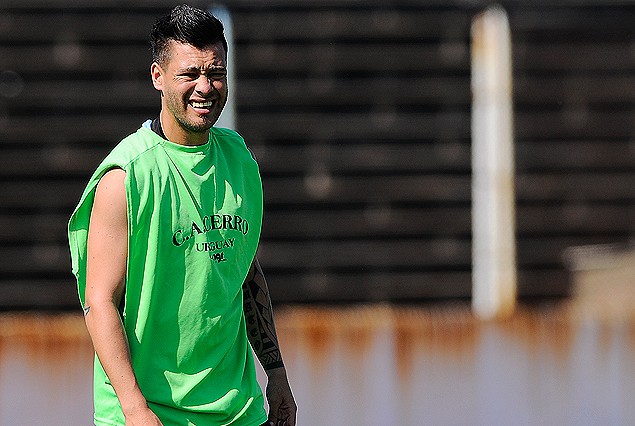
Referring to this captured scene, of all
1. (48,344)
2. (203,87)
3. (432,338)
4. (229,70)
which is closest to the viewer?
(203,87)

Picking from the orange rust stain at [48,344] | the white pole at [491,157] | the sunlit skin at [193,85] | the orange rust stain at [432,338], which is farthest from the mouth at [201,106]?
the white pole at [491,157]

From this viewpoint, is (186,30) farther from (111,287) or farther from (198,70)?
(111,287)

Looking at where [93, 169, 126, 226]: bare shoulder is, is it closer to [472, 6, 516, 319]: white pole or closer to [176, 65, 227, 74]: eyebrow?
[176, 65, 227, 74]: eyebrow

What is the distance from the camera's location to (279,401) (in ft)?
9.57

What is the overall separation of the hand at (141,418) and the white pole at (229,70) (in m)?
3.32

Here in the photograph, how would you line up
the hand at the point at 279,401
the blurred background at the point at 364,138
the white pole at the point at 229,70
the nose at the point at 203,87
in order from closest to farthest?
the nose at the point at 203,87, the hand at the point at 279,401, the white pole at the point at 229,70, the blurred background at the point at 364,138

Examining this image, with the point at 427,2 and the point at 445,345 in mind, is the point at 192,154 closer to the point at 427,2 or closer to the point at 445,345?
the point at 445,345

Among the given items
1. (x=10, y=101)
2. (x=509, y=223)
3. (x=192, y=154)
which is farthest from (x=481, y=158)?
(x=192, y=154)

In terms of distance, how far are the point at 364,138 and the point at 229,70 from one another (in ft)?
2.51

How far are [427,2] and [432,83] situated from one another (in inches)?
16.3

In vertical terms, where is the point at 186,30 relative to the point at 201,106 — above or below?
above

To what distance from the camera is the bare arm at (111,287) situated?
2.47 meters

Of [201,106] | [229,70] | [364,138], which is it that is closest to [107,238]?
[201,106]

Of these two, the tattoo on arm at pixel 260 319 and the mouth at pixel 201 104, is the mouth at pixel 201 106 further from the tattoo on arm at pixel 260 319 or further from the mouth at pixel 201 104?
the tattoo on arm at pixel 260 319
